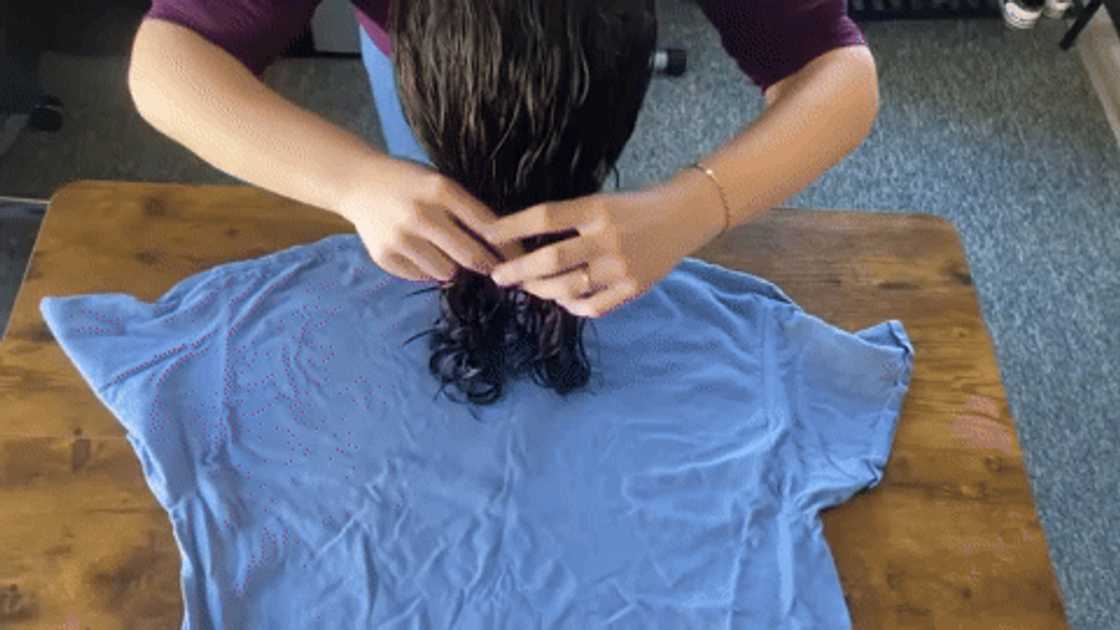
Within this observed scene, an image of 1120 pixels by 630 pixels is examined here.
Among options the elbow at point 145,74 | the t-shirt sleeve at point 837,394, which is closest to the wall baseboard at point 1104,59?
the t-shirt sleeve at point 837,394

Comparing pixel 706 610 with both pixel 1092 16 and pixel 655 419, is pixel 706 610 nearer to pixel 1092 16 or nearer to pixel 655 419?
pixel 655 419

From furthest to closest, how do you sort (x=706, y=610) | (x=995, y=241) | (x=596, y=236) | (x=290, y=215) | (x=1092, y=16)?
(x=1092, y=16), (x=995, y=241), (x=290, y=215), (x=706, y=610), (x=596, y=236)

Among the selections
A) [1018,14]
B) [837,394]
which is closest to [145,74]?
[837,394]

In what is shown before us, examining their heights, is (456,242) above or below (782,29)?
below

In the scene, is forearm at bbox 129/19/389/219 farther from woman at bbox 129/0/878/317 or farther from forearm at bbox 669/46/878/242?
forearm at bbox 669/46/878/242

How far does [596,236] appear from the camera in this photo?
0.64 m

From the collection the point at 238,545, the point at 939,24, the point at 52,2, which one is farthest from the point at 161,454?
the point at 939,24

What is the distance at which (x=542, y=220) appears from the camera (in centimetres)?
63

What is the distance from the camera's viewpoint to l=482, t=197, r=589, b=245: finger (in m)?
0.63

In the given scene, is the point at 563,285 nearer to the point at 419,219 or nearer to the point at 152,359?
the point at 419,219

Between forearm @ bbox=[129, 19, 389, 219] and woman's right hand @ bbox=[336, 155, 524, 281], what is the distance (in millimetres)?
23

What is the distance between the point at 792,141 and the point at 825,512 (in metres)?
0.36

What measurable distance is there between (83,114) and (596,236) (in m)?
1.35

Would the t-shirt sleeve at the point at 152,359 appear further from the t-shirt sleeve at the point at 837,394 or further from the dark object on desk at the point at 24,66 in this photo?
the dark object on desk at the point at 24,66
